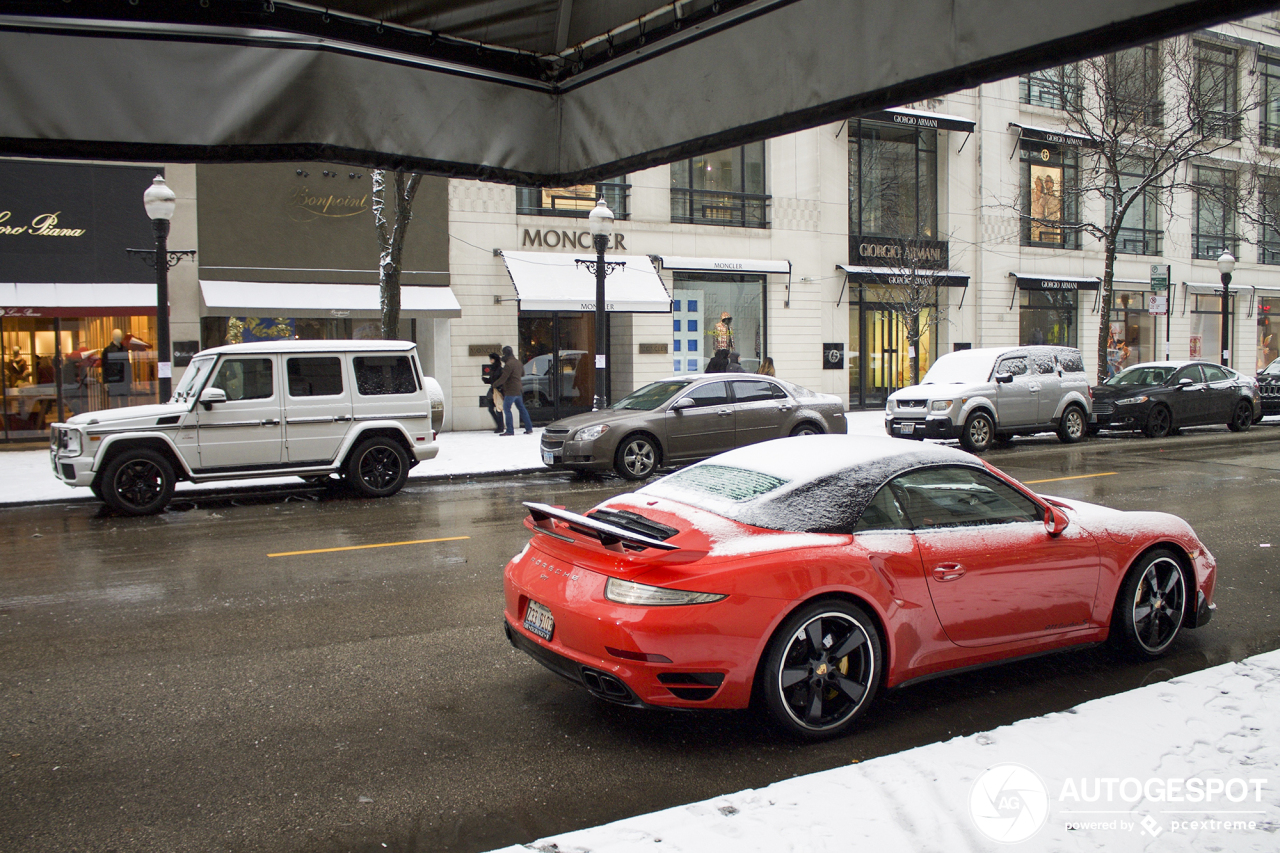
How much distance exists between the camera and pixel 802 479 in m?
4.93

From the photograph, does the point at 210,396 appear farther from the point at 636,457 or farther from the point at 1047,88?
the point at 1047,88

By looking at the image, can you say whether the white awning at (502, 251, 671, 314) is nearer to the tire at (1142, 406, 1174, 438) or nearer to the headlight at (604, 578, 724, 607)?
the tire at (1142, 406, 1174, 438)

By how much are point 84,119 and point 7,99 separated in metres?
0.23

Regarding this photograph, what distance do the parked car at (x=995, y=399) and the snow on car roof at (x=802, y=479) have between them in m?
12.4

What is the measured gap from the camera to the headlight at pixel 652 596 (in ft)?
13.8

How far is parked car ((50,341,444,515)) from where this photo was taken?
11.1 meters

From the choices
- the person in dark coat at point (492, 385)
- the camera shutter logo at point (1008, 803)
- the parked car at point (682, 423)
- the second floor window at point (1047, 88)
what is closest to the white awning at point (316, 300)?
the person in dark coat at point (492, 385)

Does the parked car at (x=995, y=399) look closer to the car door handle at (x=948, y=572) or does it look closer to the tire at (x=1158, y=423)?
the tire at (x=1158, y=423)

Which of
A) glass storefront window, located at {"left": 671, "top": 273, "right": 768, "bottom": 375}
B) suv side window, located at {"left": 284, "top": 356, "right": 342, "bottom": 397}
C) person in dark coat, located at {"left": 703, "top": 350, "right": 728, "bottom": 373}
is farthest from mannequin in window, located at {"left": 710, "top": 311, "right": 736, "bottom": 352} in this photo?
suv side window, located at {"left": 284, "top": 356, "right": 342, "bottom": 397}

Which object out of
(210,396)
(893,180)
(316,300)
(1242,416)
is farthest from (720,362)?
(210,396)

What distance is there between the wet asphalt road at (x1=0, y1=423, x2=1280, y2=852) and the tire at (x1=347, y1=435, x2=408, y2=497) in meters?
3.40

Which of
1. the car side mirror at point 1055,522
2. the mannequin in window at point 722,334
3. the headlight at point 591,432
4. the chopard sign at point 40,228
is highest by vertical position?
the chopard sign at point 40,228

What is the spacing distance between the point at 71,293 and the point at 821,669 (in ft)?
60.7

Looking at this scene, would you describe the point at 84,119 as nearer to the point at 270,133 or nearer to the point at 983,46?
the point at 270,133
